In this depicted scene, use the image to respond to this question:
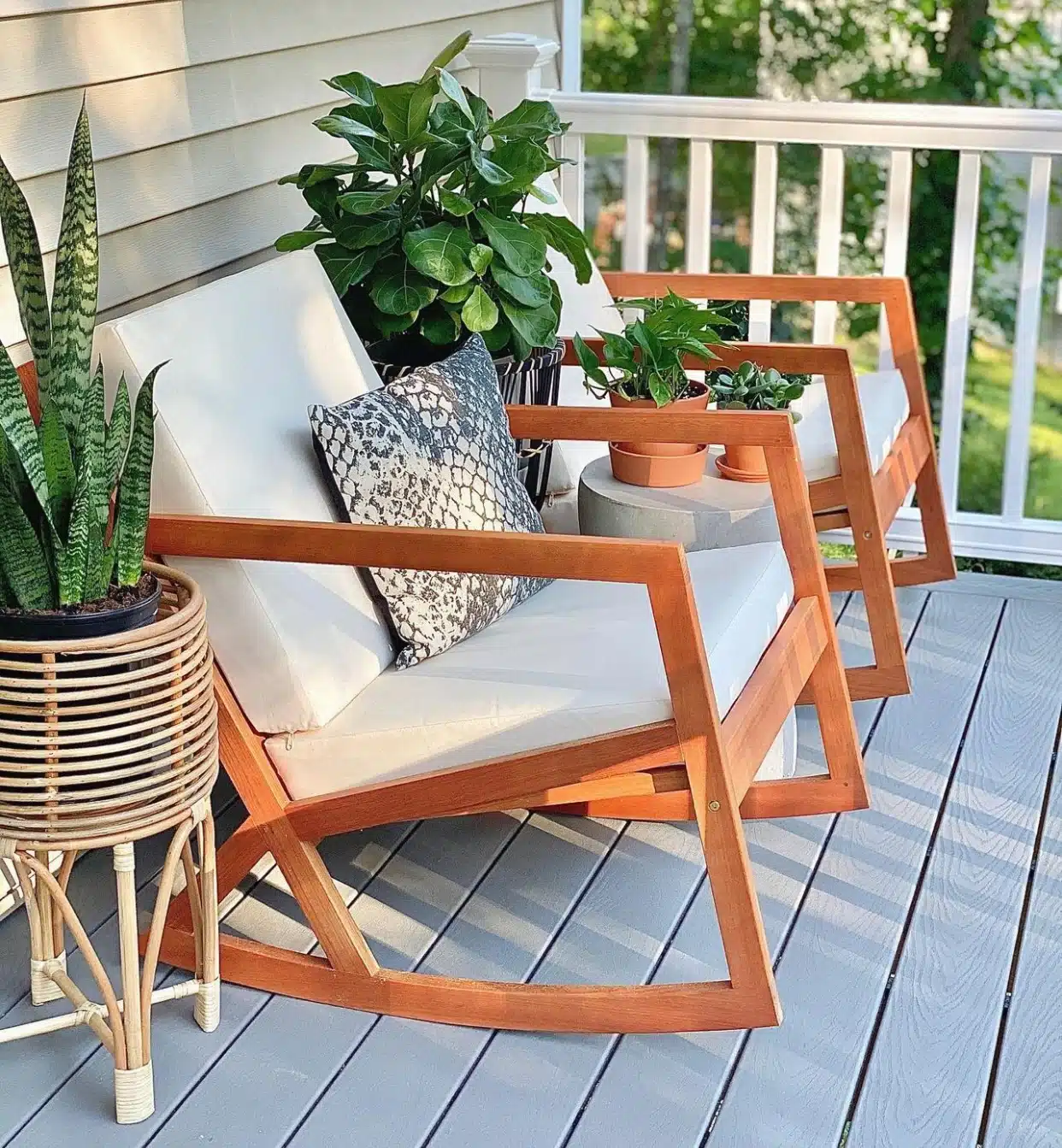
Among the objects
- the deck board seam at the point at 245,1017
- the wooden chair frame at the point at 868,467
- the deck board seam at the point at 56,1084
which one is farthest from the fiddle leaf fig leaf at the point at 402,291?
the deck board seam at the point at 56,1084

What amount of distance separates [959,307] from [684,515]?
1.36m

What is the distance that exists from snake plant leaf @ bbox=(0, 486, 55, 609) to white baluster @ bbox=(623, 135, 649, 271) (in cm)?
222

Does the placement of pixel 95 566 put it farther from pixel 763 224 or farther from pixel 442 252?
pixel 763 224

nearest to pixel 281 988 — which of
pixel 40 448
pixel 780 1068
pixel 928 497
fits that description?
pixel 780 1068

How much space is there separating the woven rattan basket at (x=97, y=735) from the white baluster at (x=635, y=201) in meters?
2.20

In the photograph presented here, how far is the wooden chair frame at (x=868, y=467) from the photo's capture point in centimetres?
279

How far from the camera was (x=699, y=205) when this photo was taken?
151 inches

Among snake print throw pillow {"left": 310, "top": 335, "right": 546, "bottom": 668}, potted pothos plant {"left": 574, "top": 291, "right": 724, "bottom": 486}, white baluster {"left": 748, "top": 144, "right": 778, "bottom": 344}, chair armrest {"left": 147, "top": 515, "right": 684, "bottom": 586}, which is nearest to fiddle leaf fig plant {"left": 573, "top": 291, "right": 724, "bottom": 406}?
potted pothos plant {"left": 574, "top": 291, "right": 724, "bottom": 486}

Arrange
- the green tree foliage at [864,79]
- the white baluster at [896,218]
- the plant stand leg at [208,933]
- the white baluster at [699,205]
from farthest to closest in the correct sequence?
the green tree foliage at [864,79], the white baluster at [699,205], the white baluster at [896,218], the plant stand leg at [208,933]

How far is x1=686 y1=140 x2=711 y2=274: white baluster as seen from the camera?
3.77 metres

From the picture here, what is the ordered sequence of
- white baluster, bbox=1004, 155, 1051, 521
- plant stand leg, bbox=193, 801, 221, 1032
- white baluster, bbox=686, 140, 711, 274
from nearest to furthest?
plant stand leg, bbox=193, 801, 221, 1032 < white baluster, bbox=1004, 155, 1051, 521 < white baluster, bbox=686, 140, 711, 274

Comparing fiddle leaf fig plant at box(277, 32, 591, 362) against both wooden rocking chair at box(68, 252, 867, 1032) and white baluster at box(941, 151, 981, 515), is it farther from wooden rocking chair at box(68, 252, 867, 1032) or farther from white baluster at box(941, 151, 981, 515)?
white baluster at box(941, 151, 981, 515)

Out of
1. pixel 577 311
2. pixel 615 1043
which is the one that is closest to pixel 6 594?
pixel 615 1043

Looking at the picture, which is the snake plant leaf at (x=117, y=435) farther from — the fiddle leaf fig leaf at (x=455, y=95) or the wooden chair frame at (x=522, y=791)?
the fiddle leaf fig leaf at (x=455, y=95)
